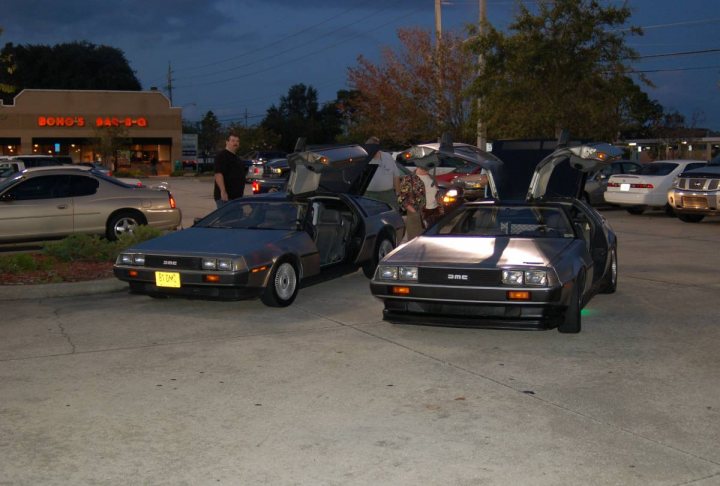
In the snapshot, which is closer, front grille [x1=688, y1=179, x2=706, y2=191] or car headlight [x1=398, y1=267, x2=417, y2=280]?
car headlight [x1=398, y1=267, x2=417, y2=280]

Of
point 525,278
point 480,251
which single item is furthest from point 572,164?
point 525,278

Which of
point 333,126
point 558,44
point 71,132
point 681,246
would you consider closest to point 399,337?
point 681,246

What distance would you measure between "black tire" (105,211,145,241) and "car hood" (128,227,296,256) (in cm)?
574

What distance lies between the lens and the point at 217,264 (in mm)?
8992

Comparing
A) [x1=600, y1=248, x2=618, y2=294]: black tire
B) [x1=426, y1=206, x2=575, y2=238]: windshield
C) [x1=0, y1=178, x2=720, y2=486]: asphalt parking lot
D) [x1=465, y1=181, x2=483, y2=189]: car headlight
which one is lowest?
[x1=0, y1=178, x2=720, y2=486]: asphalt parking lot

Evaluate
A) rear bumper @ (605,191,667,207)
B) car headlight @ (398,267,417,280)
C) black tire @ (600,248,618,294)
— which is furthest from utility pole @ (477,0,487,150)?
car headlight @ (398,267,417,280)

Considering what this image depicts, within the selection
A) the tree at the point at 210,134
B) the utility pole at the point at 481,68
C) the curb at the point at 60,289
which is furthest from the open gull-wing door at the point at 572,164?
the tree at the point at 210,134

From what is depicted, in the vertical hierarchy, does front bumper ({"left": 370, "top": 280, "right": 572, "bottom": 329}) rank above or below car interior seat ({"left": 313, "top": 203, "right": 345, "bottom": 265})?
below

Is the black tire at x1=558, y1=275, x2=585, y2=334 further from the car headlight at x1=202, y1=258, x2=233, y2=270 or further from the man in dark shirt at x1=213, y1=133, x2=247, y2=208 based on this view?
the man in dark shirt at x1=213, y1=133, x2=247, y2=208

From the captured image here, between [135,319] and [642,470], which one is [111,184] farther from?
[642,470]

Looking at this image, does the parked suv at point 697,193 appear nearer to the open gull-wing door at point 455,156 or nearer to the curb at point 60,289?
the open gull-wing door at point 455,156

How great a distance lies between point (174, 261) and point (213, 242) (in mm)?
543

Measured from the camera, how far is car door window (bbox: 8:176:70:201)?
14930 millimetres

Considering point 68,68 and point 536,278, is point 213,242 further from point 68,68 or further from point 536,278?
point 68,68
